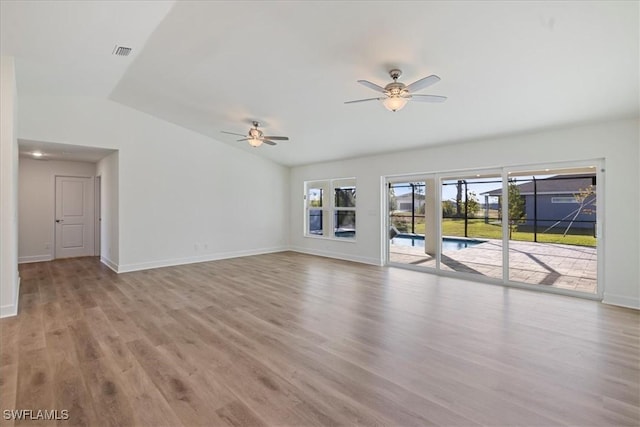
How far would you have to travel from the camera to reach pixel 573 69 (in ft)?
10.4

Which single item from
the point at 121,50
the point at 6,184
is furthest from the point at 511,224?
the point at 6,184

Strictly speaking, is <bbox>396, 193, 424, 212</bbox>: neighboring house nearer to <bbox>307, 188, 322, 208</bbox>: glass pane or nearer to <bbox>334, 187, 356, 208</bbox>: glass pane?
<bbox>334, 187, 356, 208</bbox>: glass pane

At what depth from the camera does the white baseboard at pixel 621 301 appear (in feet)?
13.0

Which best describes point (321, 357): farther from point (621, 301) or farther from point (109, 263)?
point (109, 263)

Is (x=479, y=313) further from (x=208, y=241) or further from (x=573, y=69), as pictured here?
(x=208, y=241)

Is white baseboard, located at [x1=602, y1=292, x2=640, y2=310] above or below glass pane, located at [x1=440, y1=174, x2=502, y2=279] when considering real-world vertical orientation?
below

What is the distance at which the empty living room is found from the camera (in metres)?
2.26

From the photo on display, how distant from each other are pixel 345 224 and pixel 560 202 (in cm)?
441

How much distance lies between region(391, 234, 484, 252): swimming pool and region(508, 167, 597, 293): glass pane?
83 cm

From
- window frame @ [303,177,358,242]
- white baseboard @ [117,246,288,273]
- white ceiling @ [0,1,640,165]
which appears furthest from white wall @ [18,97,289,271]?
window frame @ [303,177,358,242]

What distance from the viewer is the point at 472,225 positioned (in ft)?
18.8

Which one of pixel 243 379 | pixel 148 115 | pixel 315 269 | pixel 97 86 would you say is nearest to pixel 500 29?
pixel 243 379

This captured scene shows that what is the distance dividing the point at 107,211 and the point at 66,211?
6.00 feet

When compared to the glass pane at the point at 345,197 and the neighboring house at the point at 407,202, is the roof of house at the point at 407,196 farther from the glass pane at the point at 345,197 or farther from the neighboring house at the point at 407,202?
the glass pane at the point at 345,197
